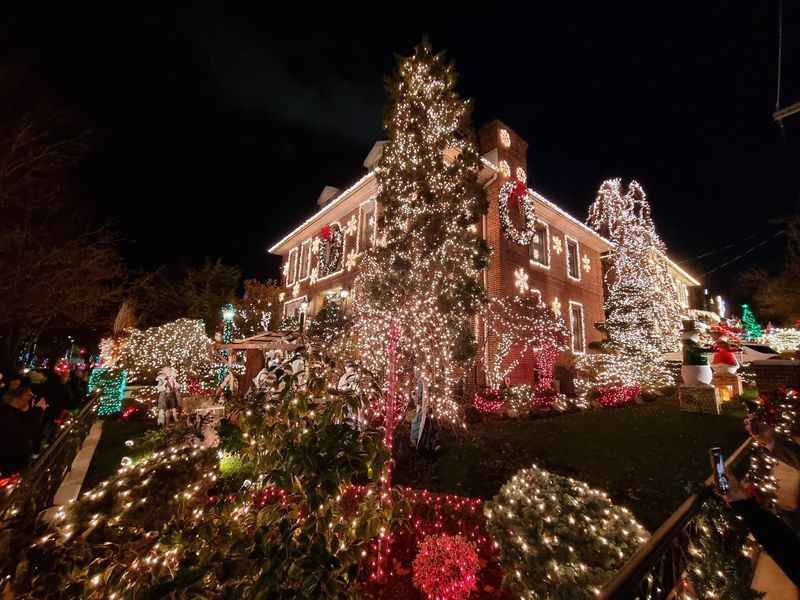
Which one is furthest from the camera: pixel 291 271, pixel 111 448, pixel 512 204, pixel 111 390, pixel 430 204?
pixel 291 271

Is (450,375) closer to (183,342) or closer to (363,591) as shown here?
(363,591)

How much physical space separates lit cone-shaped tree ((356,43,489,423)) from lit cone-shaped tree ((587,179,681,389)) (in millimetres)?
7846

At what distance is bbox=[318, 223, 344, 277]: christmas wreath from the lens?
18.2 metres

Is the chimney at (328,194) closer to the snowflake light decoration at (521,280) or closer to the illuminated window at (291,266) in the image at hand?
the illuminated window at (291,266)

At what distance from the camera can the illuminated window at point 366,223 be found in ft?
53.3

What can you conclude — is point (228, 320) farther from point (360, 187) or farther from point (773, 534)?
point (773, 534)

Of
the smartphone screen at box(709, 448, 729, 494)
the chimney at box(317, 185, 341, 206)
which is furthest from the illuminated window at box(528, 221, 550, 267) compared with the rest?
the smartphone screen at box(709, 448, 729, 494)

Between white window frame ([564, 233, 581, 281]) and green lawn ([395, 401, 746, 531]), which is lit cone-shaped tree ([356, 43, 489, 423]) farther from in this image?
white window frame ([564, 233, 581, 281])

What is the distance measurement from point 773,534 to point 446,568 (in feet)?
9.09

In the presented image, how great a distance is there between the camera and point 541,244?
17.1 meters

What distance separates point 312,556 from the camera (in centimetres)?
181

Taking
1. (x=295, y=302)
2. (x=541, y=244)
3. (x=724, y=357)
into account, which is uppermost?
(x=541, y=244)

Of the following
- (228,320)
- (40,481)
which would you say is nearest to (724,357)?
(40,481)

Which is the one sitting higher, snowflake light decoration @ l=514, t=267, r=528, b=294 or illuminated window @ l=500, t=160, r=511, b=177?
illuminated window @ l=500, t=160, r=511, b=177
